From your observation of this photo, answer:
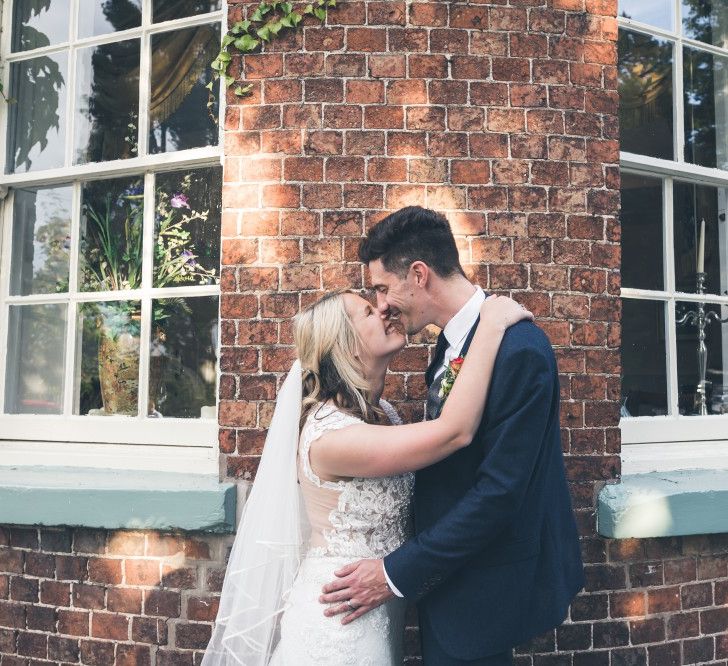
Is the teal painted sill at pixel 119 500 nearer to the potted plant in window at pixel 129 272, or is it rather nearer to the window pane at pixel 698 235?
the potted plant in window at pixel 129 272

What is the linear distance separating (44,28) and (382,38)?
1.81 meters

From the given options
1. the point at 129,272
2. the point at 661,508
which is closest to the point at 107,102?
the point at 129,272

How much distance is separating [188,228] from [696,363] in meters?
2.44

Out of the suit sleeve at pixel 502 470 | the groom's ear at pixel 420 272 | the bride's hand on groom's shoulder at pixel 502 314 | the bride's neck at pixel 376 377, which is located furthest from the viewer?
the bride's neck at pixel 376 377

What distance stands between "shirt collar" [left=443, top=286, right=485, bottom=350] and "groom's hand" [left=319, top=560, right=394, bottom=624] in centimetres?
73

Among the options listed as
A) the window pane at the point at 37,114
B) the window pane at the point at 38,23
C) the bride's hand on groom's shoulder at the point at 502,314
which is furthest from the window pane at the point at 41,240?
the bride's hand on groom's shoulder at the point at 502,314

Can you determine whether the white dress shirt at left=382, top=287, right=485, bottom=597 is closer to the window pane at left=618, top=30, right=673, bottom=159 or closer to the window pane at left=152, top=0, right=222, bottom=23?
the window pane at left=618, top=30, right=673, bottom=159

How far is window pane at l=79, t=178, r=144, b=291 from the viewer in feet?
10.7

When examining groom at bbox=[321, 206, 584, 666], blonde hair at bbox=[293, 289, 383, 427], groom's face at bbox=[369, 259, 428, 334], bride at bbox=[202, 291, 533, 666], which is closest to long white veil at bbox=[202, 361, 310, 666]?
bride at bbox=[202, 291, 533, 666]

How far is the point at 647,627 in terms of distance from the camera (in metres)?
2.88

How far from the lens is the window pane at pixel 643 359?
10.5 feet

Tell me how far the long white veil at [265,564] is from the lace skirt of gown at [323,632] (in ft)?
0.20

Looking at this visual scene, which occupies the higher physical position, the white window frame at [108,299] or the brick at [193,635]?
the white window frame at [108,299]

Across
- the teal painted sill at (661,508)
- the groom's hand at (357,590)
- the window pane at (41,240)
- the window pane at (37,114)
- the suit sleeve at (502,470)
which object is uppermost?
the window pane at (37,114)
